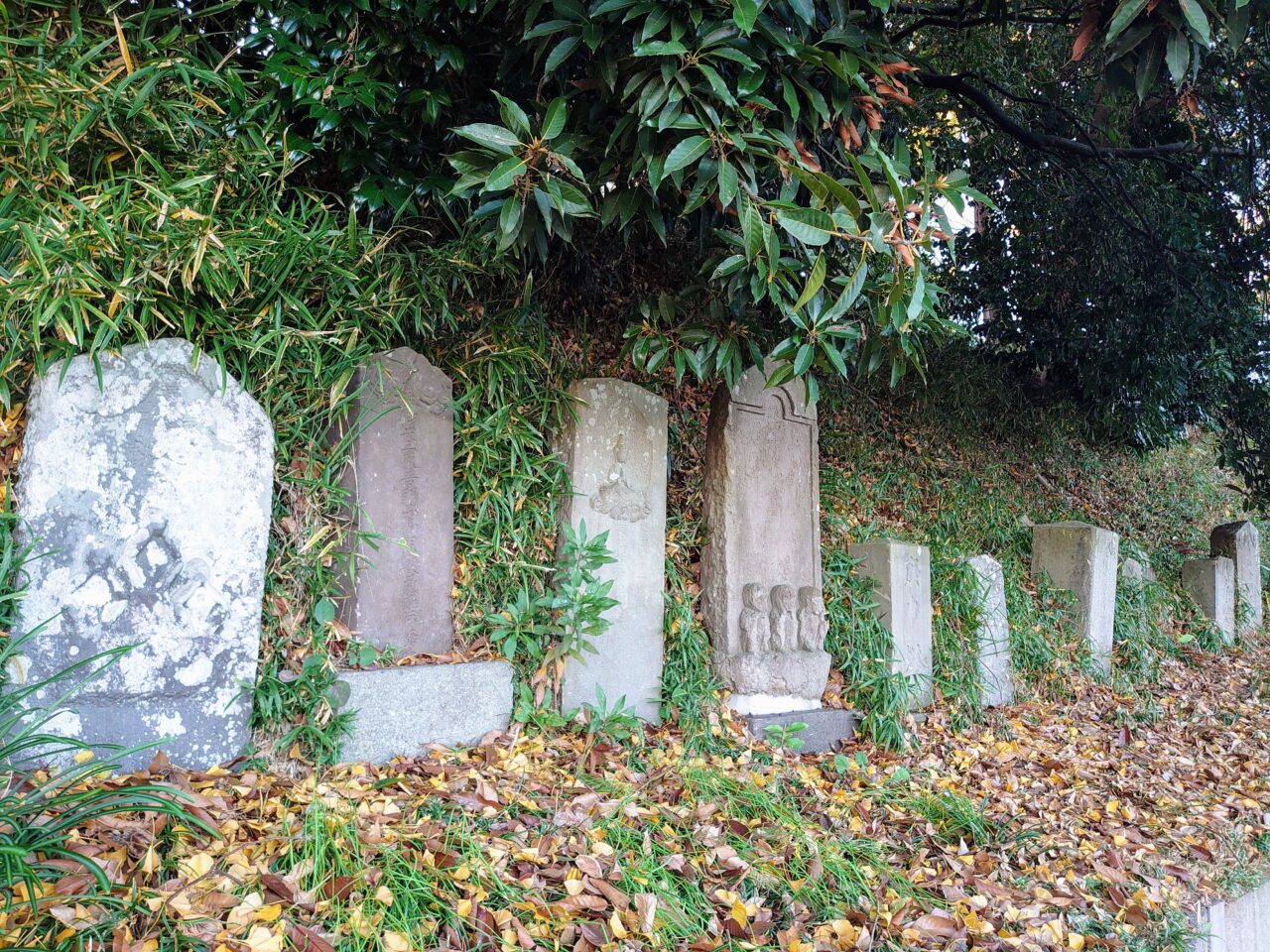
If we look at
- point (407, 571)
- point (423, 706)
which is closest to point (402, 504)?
point (407, 571)

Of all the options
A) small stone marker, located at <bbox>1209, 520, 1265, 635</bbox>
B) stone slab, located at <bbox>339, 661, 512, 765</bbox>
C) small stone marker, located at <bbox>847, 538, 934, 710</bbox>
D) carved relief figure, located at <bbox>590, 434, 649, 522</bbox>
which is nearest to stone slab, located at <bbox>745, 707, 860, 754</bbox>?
small stone marker, located at <bbox>847, 538, 934, 710</bbox>

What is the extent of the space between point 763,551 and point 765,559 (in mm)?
36

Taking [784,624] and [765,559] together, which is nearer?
[784,624]

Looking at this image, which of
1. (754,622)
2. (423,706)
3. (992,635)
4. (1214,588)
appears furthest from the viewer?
(1214,588)

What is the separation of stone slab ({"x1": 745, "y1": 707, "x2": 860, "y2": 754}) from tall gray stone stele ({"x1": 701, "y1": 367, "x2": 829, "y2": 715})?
0.13 feet

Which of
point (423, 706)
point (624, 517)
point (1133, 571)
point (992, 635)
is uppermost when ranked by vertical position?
point (624, 517)

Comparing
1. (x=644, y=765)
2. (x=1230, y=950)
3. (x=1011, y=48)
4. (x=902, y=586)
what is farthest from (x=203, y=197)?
(x=1011, y=48)

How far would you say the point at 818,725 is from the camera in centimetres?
357

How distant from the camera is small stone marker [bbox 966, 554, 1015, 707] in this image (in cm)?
436

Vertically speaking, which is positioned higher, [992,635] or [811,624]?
[811,624]

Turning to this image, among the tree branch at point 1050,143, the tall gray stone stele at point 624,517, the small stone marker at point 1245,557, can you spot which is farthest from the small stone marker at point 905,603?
the small stone marker at point 1245,557

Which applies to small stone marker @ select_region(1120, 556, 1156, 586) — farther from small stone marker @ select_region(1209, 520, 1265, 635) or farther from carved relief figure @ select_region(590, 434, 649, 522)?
carved relief figure @ select_region(590, 434, 649, 522)

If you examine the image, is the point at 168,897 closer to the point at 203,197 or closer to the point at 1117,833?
the point at 203,197

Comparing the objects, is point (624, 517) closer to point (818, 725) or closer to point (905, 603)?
point (818, 725)
